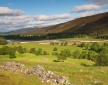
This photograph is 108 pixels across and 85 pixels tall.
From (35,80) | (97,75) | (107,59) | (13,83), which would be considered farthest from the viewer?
(107,59)

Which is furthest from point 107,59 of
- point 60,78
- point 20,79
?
point 20,79

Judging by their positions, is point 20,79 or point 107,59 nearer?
point 20,79

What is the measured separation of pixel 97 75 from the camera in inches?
1757

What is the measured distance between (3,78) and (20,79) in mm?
2208

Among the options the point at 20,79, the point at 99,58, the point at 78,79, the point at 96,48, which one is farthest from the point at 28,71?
the point at 96,48

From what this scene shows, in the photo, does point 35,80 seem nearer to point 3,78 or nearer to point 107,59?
point 3,78

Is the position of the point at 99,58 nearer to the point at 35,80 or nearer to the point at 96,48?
the point at 35,80

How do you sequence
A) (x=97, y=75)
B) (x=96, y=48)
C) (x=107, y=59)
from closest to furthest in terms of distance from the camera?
(x=97, y=75), (x=107, y=59), (x=96, y=48)

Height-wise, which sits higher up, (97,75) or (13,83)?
(13,83)

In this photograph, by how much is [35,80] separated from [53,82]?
3984 millimetres

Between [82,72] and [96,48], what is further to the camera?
[96,48]

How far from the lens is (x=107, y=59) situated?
96250 mm

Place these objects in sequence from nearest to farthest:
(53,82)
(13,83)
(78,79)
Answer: (13,83) → (53,82) → (78,79)

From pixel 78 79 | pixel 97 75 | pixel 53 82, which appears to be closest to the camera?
pixel 53 82
